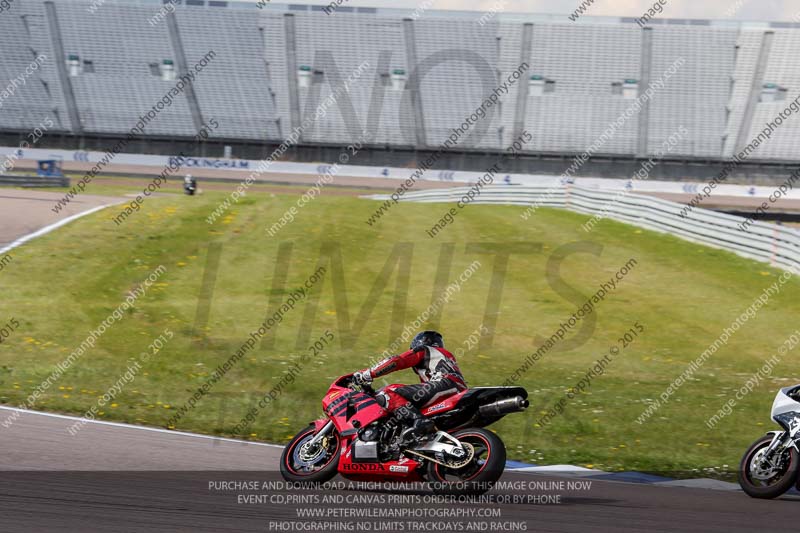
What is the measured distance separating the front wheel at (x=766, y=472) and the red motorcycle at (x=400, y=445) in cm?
263

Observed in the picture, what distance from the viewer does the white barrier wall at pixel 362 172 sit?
48.4 metres

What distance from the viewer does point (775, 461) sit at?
8.65m

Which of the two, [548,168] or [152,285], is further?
[548,168]

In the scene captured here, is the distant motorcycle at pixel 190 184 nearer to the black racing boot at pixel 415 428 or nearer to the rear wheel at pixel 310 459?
the rear wheel at pixel 310 459

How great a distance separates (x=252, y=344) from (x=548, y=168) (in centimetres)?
3741

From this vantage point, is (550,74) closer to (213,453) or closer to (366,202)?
(366,202)

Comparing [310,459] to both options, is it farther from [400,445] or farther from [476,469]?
[476,469]

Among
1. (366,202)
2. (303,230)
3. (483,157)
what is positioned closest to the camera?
(303,230)

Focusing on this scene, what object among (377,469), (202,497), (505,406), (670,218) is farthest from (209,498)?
(670,218)

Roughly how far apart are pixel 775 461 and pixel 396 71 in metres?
47.3

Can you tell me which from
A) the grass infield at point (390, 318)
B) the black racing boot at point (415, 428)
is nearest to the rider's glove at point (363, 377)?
the black racing boot at point (415, 428)

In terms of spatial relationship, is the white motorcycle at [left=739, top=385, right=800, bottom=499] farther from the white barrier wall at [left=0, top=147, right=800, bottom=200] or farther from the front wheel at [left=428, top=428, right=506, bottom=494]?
the white barrier wall at [left=0, top=147, right=800, bottom=200]

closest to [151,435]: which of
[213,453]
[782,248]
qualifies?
[213,453]

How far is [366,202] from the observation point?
30.6 m
